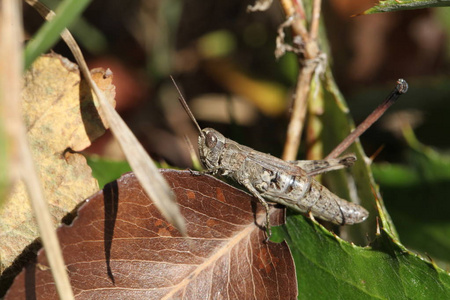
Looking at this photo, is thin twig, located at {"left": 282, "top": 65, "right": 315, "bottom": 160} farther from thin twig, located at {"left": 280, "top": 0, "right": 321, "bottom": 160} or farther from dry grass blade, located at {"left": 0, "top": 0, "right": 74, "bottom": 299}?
dry grass blade, located at {"left": 0, "top": 0, "right": 74, "bottom": 299}

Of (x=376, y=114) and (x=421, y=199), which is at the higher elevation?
(x=376, y=114)

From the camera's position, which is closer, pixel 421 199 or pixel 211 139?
pixel 211 139

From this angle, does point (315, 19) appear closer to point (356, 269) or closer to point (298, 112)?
point (298, 112)

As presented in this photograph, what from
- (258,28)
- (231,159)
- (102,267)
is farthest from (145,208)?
(258,28)

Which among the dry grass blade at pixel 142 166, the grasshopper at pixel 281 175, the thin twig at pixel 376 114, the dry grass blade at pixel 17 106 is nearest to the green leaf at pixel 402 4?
the thin twig at pixel 376 114

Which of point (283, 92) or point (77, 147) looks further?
point (283, 92)

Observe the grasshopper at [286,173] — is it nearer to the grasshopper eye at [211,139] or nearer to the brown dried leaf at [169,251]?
the grasshopper eye at [211,139]

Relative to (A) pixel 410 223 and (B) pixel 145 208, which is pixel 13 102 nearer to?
(B) pixel 145 208

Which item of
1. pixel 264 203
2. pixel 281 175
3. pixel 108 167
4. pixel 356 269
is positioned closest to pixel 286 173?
pixel 281 175
